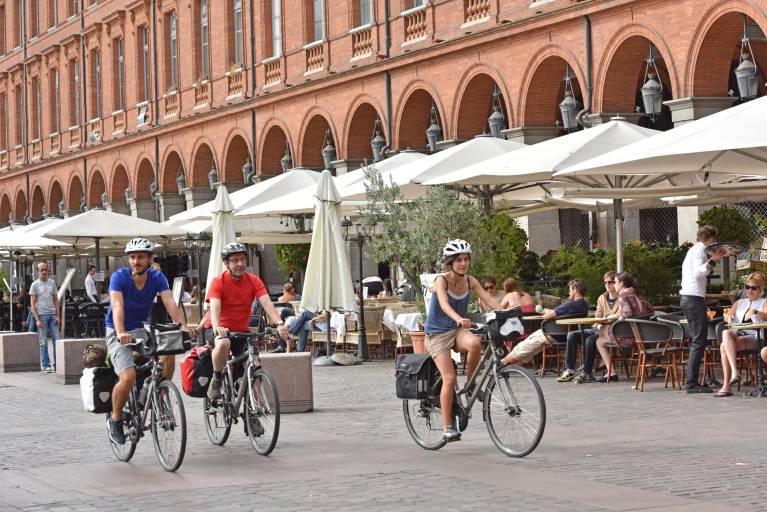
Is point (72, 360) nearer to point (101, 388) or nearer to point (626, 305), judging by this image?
point (626, 305)

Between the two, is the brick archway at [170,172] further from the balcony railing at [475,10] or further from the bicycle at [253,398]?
the bicycle at [253,398]

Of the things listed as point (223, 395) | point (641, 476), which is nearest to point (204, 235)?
point (223, 395)

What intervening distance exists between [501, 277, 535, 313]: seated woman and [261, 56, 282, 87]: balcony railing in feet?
66.1

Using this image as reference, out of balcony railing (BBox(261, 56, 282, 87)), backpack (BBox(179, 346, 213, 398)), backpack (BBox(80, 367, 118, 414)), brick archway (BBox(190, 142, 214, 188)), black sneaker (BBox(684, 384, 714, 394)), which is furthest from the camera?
brick archway (BBox(190, 142, 214, 188))

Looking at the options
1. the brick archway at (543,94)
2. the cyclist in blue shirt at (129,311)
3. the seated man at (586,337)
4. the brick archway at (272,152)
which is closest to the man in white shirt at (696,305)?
the seated man at (586,337)

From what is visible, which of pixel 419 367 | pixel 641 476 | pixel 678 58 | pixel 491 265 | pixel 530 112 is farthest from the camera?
pixel 530 112

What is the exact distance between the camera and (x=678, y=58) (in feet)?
78.2

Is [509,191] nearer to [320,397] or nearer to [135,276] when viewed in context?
[320,397]

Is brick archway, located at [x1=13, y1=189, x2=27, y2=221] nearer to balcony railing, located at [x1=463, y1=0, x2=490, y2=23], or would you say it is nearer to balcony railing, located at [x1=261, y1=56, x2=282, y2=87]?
balcony railing, located at [x1=261, y1=56, x2=282, y2=87]

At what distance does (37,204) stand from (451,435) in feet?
165

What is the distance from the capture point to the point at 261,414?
10805 millimetres

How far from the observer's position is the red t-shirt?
1125 cm

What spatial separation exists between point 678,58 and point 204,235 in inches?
480

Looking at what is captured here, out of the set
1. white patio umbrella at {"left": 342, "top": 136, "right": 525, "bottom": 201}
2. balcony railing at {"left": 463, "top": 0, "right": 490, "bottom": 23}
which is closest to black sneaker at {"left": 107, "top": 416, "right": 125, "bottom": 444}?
white patio umbrella at {"left": 342, "top": 136, "right": 525, "bottom": 201}
